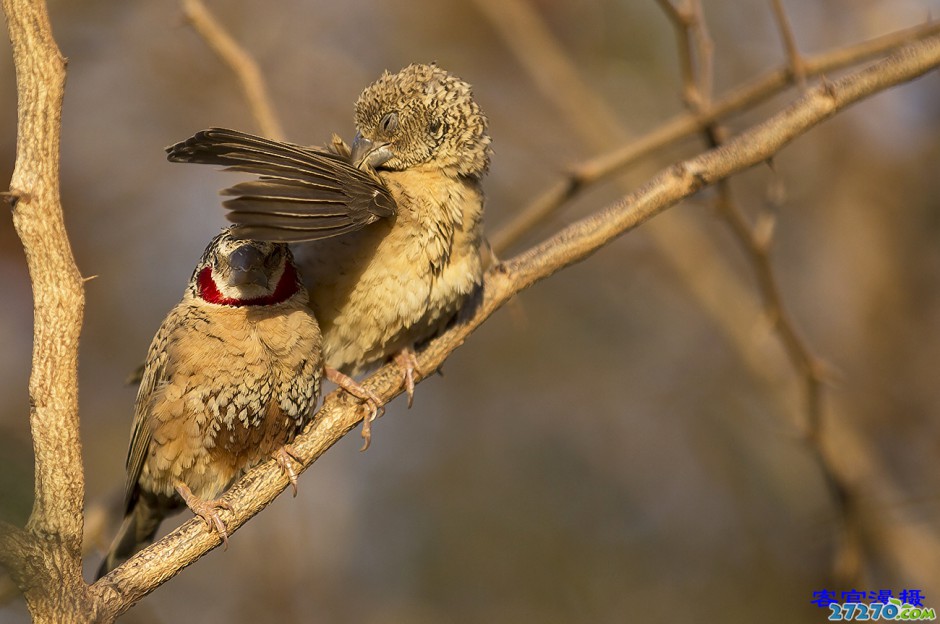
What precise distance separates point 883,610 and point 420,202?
306 cm

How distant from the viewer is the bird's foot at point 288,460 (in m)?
3.41

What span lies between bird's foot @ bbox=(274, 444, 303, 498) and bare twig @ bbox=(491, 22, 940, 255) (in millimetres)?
1486

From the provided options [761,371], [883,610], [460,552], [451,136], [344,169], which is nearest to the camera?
[344,169]

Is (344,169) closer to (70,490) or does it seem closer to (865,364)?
(70,490)

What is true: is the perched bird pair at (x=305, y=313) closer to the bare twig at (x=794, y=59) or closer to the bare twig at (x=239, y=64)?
the bare twig at (x=239, y=64)

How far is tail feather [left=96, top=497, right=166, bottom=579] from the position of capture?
4.12 m

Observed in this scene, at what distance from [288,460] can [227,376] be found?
409 millimetres

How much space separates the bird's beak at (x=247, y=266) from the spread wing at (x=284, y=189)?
0.47 meters

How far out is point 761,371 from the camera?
586 centimetres

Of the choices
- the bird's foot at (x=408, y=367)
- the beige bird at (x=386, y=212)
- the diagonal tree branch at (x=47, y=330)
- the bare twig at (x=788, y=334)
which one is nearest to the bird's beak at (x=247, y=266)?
the beige bird at (x=386, y=212)

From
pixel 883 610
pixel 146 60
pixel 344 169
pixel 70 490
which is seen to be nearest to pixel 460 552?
pixel 883 610

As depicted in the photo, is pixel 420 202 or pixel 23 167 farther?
pixel 420 202

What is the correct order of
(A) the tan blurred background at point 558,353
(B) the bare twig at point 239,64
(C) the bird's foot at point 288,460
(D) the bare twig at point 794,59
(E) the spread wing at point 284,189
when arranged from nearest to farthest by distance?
(E) the spread wing at point 284,189
(C) the bird's foot at point 288,460
(D) the bare twig at point 794,59
(B) the bare twig at point 239,64
(A) the tan blurred background at point 558,353

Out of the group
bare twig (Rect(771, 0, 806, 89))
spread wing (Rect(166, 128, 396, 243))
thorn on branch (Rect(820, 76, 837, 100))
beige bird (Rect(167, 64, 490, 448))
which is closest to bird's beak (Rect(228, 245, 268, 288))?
beige bird (Rect(167, 64, 490, 448))
